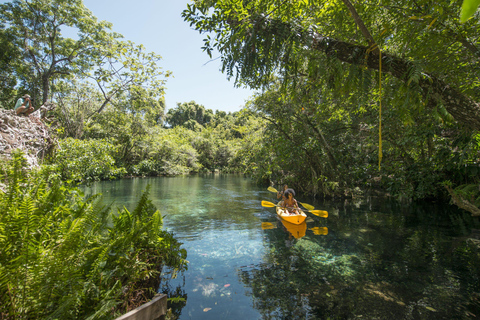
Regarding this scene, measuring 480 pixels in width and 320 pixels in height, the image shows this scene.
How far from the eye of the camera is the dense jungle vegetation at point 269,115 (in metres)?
2.46

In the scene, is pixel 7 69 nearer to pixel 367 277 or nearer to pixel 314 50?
pixel 314 50

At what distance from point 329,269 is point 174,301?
11.5 ft

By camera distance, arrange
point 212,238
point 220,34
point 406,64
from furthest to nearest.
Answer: point 212,238 → point 220,34 → point 406,64

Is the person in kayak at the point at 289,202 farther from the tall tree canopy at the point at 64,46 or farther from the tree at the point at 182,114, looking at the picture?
the tree at the point at 182,114

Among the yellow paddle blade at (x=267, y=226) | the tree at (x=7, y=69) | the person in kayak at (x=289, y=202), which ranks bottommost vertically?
the yellow paddle blade at (x=267, y=226)

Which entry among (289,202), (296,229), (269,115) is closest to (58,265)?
(296,229)

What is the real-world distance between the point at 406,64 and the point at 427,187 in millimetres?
11552

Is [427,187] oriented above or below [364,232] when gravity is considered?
above

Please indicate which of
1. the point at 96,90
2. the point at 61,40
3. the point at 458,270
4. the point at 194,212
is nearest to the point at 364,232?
the point at 458,270

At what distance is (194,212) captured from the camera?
12.4 m

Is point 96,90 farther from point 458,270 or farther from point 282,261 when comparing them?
point 458,270

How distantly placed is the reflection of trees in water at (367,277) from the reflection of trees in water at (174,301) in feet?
4.16

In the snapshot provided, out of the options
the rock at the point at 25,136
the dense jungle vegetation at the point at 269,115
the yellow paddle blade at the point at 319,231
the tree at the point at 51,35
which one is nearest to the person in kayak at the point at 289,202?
the yellow paddle blade at the point at 319,231

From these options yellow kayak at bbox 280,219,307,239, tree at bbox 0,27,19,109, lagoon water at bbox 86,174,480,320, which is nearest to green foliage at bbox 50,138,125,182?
lagoon water at bbox 86,174,480,320
